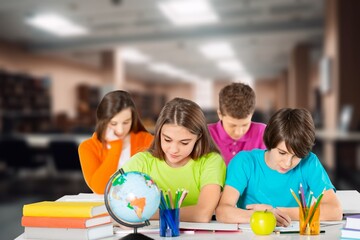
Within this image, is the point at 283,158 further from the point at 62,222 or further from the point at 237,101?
the point at 62,222

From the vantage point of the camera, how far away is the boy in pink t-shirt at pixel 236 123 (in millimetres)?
2400

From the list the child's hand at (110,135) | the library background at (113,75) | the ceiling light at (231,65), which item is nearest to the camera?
the child's hand at (110,135)

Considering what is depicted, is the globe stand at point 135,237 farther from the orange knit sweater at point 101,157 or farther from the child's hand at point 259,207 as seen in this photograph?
the orange knit sweater at point 101,157

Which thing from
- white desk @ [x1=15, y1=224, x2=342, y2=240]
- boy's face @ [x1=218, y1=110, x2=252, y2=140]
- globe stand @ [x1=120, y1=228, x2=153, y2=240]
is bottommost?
white desk @ [x1=15, y1=224, x2=342, y2=240]

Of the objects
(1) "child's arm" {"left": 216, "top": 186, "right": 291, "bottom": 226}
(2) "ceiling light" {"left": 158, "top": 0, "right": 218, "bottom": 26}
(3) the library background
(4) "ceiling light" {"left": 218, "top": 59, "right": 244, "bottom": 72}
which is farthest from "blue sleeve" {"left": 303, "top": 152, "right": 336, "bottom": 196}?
(4) "ceiling light" {"left": 218, "top": 59, "right": 244, "bottom": 72}

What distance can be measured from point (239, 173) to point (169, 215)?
1.51ft

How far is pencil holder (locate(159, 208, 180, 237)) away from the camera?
5.30ft

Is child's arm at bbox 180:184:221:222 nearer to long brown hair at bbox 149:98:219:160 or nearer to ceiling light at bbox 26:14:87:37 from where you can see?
long brown hair at bbox 149:98:219:160

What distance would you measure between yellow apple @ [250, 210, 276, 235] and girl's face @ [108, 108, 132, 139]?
1.23 m

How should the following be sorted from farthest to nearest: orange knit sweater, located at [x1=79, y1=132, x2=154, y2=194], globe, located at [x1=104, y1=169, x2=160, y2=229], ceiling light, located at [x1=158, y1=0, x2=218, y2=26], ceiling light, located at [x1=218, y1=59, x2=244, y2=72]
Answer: ceiling light, located at [x1=218, y1=59, x2=244, y2=72]
ceiling light, located at [x1=158, y1=0, x2=218, y2=26]
orange knit sweater, located at [x1=79, y1=132, x2=154, y2=194]
globe, located at [x1=104, y1=169, x2=160, y2=229]

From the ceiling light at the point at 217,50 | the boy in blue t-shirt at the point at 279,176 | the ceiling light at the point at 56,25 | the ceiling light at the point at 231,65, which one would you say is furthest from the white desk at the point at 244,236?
the ceiling light at the point at 231,65

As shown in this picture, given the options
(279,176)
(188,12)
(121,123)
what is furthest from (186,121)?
(188,12)

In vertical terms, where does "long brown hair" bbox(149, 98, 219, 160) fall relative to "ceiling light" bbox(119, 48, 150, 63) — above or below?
below

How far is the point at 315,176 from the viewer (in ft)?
6.35
